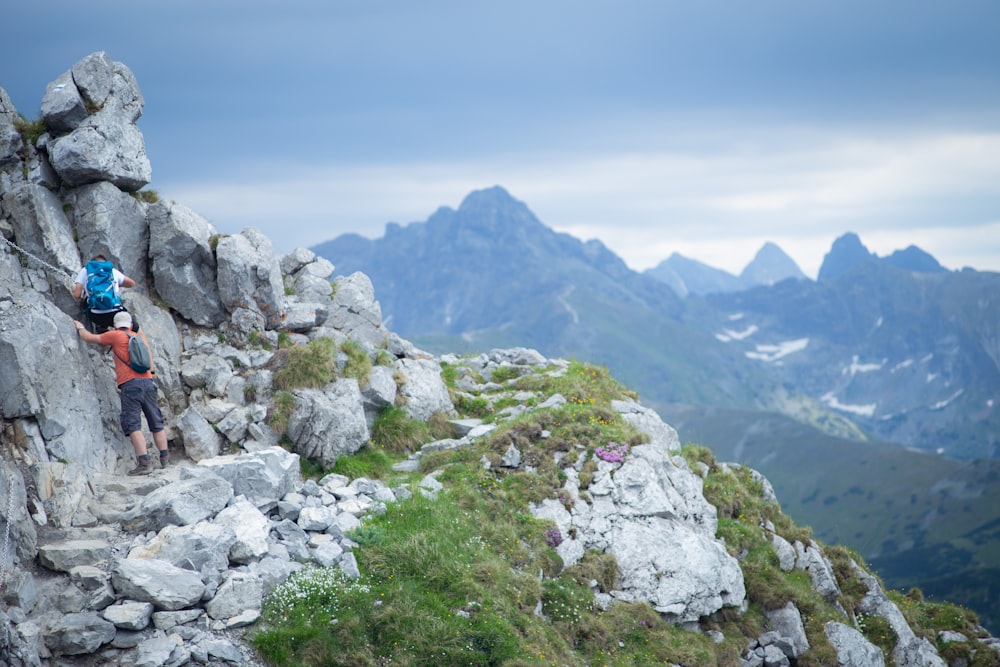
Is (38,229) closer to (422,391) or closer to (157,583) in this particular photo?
(157,583)

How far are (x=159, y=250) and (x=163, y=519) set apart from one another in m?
11.4

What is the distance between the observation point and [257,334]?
27.9 metres

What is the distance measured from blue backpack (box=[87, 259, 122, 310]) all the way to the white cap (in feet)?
2.54

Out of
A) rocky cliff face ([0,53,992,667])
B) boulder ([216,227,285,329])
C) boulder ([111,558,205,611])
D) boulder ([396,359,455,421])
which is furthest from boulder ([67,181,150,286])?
boulder ([111,558,205,611])

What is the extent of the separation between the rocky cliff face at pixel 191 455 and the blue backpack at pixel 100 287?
107 cm

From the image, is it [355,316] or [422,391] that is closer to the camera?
[422,391]

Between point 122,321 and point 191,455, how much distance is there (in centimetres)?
481

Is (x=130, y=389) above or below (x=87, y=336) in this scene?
below

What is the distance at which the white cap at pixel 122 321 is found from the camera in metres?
22.0

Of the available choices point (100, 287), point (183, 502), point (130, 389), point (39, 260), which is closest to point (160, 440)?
point (130, 389)

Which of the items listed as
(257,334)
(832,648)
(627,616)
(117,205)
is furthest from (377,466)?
(832,648)

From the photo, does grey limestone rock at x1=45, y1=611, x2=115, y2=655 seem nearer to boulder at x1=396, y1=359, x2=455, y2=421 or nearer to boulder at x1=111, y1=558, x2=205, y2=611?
boulder at x1=111, y1=558, x2=205, y2=611

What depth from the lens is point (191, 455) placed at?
23688 mm

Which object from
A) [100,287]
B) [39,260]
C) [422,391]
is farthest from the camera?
[422,391]
